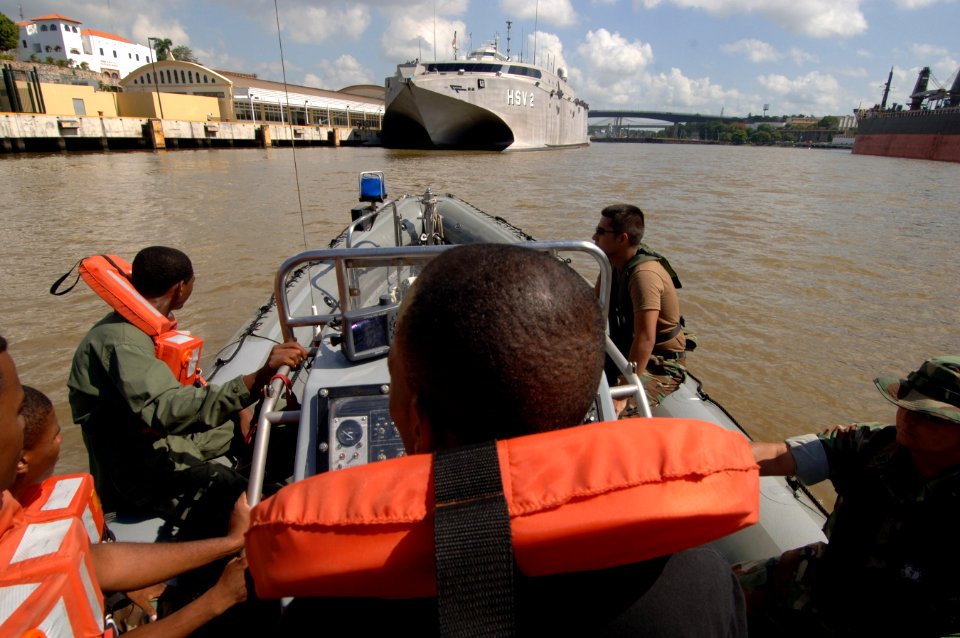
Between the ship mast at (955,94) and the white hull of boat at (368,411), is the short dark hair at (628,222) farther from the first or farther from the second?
the ship mast at (955,94)

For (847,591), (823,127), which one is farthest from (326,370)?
(823,127)

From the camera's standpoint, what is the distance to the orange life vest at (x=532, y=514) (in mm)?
560

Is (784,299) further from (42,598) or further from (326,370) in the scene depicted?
(42,598)

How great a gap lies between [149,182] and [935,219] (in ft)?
67.9

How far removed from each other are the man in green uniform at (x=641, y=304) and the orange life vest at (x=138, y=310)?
1.89m

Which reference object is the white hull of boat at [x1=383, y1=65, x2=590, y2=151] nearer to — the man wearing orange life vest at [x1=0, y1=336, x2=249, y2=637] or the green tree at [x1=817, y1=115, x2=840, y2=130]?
the man wearing orange life vest at [x1=0, y1=336, x2=249, y2=637]

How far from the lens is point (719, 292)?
7.00 metres

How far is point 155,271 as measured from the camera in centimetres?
200

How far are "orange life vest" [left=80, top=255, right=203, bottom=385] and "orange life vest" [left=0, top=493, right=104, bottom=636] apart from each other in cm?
73

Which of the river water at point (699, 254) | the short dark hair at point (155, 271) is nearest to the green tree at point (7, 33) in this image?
the river water at point (699, 254)

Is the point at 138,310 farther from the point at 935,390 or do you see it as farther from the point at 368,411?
the point at 935,390

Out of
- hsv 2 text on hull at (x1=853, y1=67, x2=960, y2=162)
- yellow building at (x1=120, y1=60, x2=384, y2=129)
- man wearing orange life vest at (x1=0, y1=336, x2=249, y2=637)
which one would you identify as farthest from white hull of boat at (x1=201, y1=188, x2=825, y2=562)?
hsv 2 text on hull at (x1=853, y1=67, x2=960, y2=162)

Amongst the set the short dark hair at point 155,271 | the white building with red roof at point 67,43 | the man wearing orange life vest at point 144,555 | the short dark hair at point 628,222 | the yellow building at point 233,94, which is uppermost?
the white building with red roof at point 67,43

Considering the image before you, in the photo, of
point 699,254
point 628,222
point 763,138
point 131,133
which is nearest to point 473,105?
point 131,133
